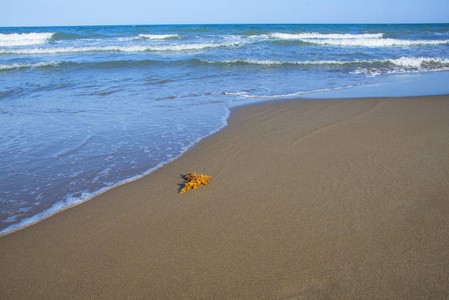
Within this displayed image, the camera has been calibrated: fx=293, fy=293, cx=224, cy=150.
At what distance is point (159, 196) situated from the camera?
10.7ft

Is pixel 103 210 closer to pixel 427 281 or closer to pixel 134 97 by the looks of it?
pixel 427 281

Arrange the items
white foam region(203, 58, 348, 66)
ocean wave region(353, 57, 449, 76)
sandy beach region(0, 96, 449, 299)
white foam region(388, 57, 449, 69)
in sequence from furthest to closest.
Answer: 1. white foam region(203, 58, 348, 66)
2. white foam region(388, 57, 449, 69)
3. ocean wave region(353, 57, 449, 76)
4. sandy beach region(0, 96, 449, 299)

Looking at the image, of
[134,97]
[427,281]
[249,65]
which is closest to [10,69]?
[134,97]

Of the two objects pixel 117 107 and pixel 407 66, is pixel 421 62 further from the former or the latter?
pixel 117 107

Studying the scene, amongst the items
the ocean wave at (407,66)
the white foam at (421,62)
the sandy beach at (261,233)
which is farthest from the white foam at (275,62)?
the sandy beach at (261,233)

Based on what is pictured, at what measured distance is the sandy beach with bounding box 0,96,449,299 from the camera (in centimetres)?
205

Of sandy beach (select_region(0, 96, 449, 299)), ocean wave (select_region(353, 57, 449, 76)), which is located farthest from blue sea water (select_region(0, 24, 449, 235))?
sandy beach (select_region(0, 96, 449, 299))

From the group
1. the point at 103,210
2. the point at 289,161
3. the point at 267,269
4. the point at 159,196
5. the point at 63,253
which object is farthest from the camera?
the point at 289,161

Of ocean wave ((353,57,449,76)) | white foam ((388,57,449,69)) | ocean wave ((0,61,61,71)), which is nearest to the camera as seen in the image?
ocean wave ((353,57,449,76))

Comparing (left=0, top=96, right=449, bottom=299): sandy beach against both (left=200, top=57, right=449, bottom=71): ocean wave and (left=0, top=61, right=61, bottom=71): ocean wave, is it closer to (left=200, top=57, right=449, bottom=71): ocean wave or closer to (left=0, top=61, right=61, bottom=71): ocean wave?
(left=200, top=57, right=449, bottom=71): ocean wave

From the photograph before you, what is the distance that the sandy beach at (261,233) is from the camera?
2051mm

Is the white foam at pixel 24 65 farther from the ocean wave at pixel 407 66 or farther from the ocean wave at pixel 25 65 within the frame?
the ocean wave at pixel 407 66

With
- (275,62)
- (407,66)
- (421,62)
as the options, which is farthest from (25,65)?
(421,62)

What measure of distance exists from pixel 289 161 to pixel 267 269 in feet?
6.50
